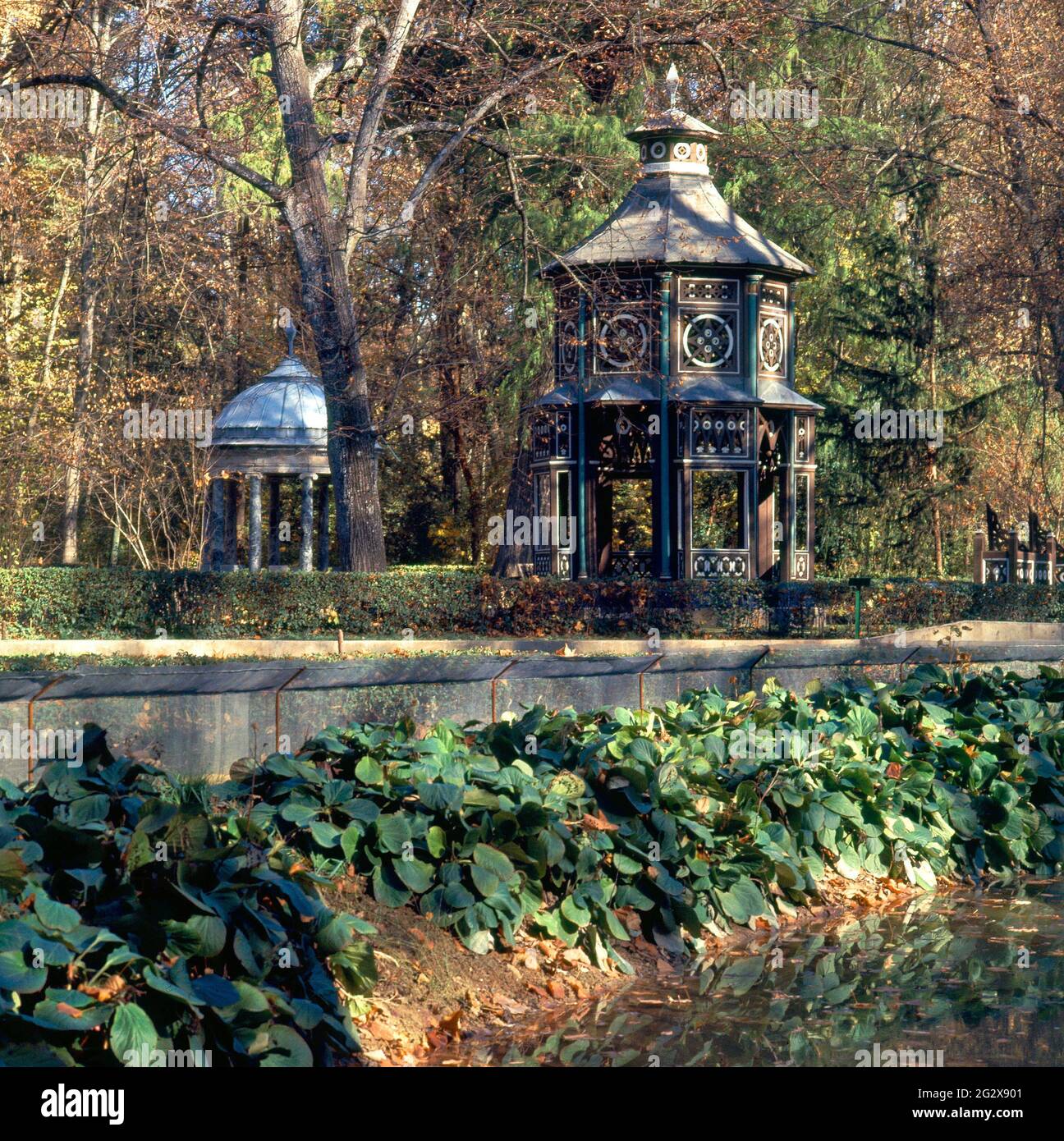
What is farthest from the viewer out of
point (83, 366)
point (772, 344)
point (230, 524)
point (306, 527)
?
point (83, 366)

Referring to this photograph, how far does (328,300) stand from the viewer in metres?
24.6

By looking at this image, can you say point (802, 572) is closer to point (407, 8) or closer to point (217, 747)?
point (407, 8)

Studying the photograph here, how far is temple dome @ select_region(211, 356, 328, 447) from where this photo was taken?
2964cm

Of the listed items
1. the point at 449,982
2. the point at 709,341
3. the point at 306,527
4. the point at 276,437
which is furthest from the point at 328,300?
the point at 449,982

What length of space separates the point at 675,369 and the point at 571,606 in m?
4.52

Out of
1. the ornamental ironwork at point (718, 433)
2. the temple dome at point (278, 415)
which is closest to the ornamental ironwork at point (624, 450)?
the ornamental ironwork at point (718, 433)

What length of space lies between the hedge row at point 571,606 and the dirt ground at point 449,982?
54.2ft

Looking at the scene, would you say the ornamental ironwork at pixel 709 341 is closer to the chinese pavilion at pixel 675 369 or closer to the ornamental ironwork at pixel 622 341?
the chinese pavilion at pixel 675 369

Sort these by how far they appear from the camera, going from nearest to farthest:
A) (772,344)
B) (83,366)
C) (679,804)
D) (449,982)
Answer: (449,982)
(679,804)
(772,344)
(83,366)

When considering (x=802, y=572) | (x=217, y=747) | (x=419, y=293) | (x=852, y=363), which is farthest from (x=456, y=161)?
(x=217, y=747)

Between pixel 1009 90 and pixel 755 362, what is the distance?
23.5 feet

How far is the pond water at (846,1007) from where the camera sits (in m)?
6.34

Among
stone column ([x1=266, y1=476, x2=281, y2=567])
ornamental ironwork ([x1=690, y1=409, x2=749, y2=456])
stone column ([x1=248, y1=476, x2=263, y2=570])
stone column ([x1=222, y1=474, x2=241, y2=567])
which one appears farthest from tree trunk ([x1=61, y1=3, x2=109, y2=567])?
ornamental ironwork ([x1=690, y1=409, x2=749, y2=456])

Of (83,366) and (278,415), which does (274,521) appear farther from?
(278,415)
